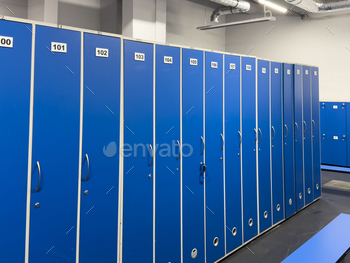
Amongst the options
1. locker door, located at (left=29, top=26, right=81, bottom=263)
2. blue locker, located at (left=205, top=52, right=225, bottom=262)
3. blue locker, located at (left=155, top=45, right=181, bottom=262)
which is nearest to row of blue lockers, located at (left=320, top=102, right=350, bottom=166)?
blue locker, located at (left=205, top=52, right=225, bottom=262)

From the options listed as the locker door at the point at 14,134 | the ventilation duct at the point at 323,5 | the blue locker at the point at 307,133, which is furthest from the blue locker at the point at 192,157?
the ventilation duct at the point at 323,5

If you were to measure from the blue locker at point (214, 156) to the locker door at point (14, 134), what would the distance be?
5.56 ft

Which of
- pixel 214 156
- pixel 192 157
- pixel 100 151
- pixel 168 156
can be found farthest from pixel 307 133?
pixel 100 151

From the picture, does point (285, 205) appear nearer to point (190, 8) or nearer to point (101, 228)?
point (101, 228)

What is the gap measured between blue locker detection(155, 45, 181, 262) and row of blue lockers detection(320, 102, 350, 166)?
5945 mm

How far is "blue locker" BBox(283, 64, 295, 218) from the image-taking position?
14.0 ft

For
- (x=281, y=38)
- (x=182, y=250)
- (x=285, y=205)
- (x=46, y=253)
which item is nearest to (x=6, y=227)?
(x=46, y=253)

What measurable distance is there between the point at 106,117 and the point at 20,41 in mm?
736

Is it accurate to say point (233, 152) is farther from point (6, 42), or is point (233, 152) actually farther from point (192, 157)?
point (6, 42)

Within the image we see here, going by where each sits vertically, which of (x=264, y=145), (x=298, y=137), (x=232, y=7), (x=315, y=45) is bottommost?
(x=264, y=145)

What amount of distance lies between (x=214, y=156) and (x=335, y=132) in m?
5.47

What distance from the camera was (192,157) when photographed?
2904 millimetres

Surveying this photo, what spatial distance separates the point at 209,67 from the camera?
3045mm

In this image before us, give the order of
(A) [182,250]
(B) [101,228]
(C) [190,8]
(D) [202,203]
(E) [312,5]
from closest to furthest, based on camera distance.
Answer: (B) [101,228]
(A) [182,250]
(D) [202,203]
(E) [312,5]
(C) [190,8]
